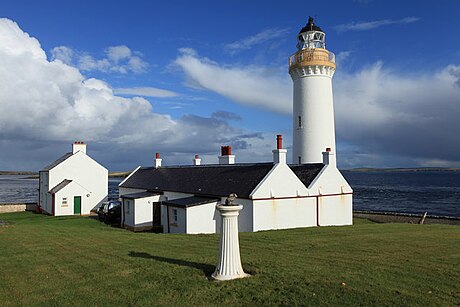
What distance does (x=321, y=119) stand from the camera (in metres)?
29.0

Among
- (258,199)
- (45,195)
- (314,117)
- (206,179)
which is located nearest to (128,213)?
(206,179)

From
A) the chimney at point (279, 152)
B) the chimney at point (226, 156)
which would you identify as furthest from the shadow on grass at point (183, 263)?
the chimney at point (226, 156)

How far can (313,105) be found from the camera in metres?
29.2

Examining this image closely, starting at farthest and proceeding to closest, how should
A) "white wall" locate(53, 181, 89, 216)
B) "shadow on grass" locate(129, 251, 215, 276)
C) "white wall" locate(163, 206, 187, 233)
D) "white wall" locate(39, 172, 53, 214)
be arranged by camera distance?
"white wall" locate(39, 172, 53, 214)
"white wall" locate(53, 181, 89, 216)
"white wall" locate(163, 206, 187, 233)
"shadow on grass" locate(129, 251, 215, 276)

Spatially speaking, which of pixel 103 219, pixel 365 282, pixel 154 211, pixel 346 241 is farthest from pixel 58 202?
pixel 365 282

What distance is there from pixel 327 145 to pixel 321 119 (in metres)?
2.00

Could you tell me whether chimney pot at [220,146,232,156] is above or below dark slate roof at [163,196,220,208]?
above

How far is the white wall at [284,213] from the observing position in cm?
2152

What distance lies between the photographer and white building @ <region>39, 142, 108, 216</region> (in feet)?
122

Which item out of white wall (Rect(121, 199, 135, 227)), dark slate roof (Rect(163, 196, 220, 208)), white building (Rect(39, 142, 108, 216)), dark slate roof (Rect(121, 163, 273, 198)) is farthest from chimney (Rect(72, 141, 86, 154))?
dark slate roof (Rect(163, 196, 220, 208))

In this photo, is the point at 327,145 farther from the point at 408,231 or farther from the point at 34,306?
the point at 34,306

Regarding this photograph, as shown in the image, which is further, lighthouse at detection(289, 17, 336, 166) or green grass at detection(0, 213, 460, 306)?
lighthouse at detection(289, 17, 336, 166)

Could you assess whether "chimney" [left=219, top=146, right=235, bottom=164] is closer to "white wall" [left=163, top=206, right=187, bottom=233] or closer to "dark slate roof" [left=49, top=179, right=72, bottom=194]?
"white wall" [left=163, top=206, right=187, bottom=233]

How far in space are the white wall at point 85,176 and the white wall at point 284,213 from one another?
23099 mm
